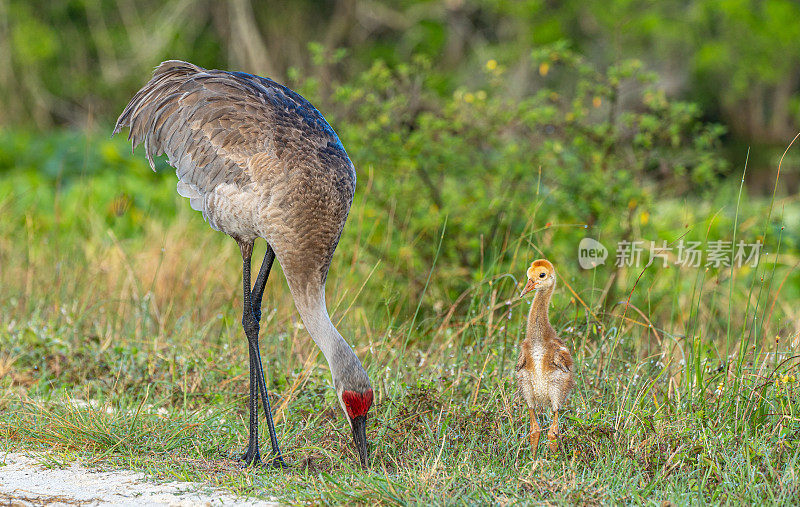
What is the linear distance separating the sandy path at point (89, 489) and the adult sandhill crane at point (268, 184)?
1.75 feet

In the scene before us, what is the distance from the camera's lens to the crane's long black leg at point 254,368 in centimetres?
448

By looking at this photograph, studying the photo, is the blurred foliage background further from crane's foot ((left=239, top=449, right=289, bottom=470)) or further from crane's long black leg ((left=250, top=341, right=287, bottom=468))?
crane's foot ((left=239, top=449, right=289, bottom=470))

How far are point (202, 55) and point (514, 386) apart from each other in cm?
1833

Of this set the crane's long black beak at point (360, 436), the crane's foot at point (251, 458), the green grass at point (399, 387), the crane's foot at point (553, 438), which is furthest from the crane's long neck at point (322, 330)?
the crane's foot at point (553, 438)

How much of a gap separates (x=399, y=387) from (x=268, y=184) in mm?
1322

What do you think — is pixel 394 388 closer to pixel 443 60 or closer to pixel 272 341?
pixel 272 341

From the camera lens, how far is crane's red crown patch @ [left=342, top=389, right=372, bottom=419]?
4.08 meters

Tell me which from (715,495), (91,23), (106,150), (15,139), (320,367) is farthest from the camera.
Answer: (91,23)

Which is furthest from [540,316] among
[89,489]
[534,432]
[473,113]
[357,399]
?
[473,113]

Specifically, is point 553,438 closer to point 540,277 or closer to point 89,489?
point 540,277

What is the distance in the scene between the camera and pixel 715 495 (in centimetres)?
377

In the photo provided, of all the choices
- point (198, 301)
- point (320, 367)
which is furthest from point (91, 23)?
point (320, 367)

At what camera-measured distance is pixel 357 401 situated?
13.4 ft

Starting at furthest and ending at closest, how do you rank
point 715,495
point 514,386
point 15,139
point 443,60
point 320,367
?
1. point 443,60
2. point 15,139
3. point 320,367
4. point 514,386
5. point 715,495
